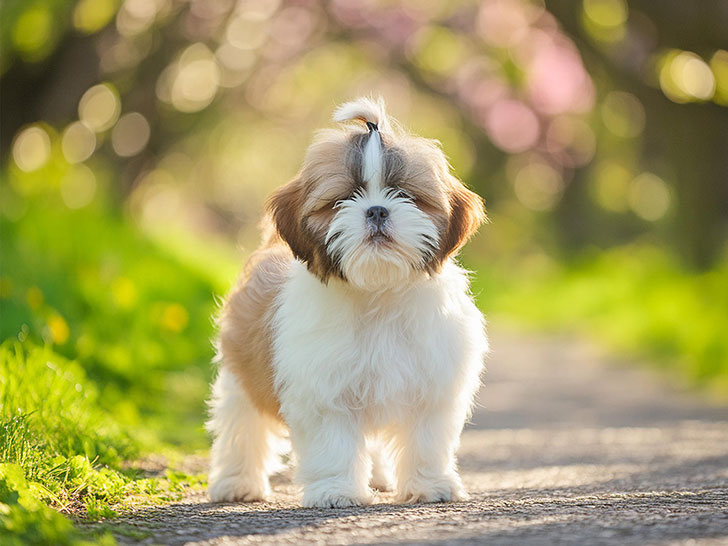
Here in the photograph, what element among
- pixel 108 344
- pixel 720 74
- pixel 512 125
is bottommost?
pixel 108 344

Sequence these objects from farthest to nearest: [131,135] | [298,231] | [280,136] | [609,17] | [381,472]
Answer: [280,136] < [131,135] < [609,17] < [381,472] < [298,231]

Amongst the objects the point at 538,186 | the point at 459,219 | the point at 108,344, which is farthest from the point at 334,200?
the point at 538,186

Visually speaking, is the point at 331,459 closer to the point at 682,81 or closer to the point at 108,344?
→ the point at 108,344

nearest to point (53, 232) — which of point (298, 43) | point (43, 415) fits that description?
point (43, 415)

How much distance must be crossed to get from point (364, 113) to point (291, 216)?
497 millimetres

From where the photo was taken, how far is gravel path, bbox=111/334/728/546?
3385 millimetres

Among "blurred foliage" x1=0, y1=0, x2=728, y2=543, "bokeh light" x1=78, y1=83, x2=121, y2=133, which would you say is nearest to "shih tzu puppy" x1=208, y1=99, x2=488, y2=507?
"blurred foliage" x1=0, y1=0, x2=728, y2=543

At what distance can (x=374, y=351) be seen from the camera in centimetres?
423

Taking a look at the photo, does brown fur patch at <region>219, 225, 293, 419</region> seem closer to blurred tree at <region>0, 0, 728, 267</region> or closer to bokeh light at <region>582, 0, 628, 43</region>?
blurred tree at <region>0, 0, 728, 267</region>

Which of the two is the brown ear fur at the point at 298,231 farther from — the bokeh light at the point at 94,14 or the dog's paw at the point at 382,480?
the bokeh light at the point at 94,14

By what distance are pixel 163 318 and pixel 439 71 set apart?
45.5 ft

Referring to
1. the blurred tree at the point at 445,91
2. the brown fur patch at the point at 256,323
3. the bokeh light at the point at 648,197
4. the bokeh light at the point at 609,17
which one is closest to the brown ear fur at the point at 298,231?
the brown fur patch at the point at 256,323

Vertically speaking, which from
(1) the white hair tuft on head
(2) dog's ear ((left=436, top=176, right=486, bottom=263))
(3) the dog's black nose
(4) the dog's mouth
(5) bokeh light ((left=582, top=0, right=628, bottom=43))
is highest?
(5) bokeh light ((left=582, top=0, right=628, bottom=43))

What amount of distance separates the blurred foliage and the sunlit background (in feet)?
0.13
